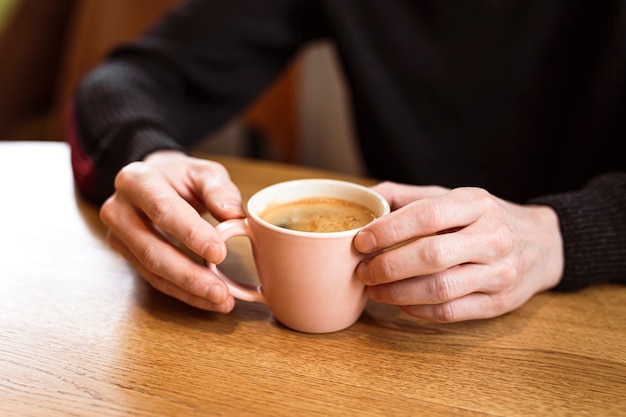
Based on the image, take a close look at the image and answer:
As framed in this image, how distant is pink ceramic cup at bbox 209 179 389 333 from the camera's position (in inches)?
23.2

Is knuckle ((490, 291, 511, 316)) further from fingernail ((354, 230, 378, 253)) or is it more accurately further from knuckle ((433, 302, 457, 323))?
fingernail ((354, 230, 378, 253))

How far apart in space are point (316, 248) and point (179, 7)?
2.66ft

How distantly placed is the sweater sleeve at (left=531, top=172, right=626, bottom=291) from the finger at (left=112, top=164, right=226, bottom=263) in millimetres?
420

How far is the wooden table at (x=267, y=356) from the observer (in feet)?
1.82

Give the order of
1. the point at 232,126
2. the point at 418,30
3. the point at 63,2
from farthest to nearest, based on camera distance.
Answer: the point at 232,126 → the point at 63,2 → the point at 418,30

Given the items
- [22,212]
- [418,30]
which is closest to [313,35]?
[418,30]

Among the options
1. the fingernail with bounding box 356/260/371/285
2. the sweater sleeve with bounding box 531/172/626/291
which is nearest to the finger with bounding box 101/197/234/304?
the fingernail with bounding box 356/260/371/285

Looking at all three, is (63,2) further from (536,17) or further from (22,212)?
(536,17)

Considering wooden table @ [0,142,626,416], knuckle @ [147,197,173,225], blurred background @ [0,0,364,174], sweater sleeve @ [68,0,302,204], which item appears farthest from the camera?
blurred background @ [0,0,364,174]

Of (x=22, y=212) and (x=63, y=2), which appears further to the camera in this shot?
(x=63, y=2)

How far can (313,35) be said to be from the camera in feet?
4.39

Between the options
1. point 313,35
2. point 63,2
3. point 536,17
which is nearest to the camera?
point 536,17

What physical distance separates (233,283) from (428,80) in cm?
73

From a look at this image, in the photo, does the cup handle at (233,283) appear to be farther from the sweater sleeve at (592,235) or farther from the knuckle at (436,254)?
the sweater sleeve at (592,235)
